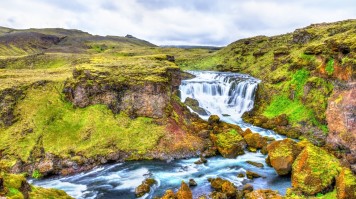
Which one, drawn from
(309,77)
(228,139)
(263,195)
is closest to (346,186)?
(263,195)

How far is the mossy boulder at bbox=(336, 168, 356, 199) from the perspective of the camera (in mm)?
20700

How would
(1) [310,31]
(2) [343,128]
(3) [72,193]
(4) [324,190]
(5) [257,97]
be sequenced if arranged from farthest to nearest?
(1) [310,31], (5) [257,97], (2) [343,128], (3) [72,193], (4) [324,190]

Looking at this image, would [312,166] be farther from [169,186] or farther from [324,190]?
[169,186]

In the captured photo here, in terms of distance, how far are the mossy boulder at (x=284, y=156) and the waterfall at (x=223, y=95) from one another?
2143 centimetres

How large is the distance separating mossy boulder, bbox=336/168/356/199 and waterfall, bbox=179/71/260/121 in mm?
29734

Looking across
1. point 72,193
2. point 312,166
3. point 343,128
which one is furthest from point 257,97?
point 72,193

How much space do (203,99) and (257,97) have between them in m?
10.4

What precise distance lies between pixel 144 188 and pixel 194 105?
28.9m

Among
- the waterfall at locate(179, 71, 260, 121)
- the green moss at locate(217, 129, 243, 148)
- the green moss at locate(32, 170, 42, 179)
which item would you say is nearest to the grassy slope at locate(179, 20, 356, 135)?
the waterfall at locate(179, 71, 260, 121)

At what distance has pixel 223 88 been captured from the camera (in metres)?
61.3

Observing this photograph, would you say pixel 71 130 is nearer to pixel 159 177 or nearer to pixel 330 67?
pixel 159 177

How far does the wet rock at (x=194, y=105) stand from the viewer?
51.9m

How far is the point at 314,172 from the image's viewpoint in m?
24.5

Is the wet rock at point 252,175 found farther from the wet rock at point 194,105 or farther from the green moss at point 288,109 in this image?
the wet rock at point 194,105
